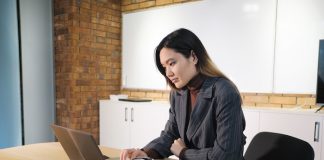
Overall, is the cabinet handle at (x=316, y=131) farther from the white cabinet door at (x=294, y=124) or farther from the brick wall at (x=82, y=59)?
the brick wall at (x=82, y=59)

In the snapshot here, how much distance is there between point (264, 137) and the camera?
1.39 metres

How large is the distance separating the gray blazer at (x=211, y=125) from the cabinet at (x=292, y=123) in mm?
1222

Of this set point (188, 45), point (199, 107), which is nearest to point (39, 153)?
point (199, 107)

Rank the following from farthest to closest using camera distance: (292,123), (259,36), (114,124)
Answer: (114,124) < (259,36) < (292,123)

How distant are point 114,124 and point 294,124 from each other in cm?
219

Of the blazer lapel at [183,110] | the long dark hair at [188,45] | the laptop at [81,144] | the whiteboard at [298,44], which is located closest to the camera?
the laptop at [81,144]

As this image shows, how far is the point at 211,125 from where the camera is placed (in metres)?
1.31

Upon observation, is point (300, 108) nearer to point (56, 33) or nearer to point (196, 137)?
point (196, 137)

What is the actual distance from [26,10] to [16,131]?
1486 mm

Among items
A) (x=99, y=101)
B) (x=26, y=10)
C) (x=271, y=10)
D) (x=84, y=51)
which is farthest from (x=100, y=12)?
(x=271, y=10)

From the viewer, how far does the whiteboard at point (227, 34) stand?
2713 millimetres

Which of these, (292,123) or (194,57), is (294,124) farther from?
(194,57)

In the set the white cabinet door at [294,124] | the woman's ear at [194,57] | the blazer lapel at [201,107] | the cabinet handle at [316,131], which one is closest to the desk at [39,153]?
the blazer lapel at [201,107]

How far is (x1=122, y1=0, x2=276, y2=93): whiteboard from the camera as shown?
271cm
